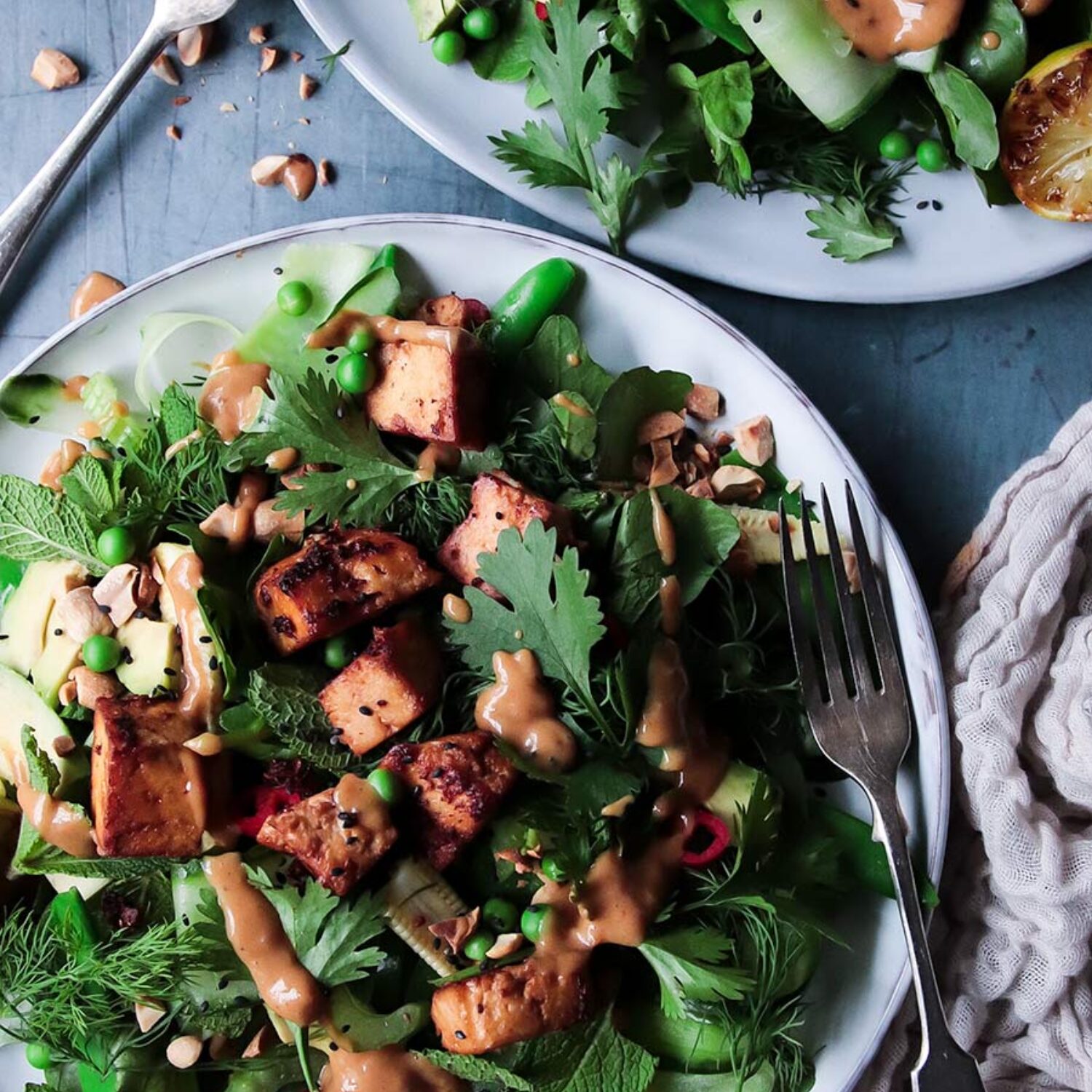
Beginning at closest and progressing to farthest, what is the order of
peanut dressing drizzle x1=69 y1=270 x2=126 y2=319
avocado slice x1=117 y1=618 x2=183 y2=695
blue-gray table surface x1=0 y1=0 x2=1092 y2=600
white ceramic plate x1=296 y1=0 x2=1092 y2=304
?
1. avocado slice x1=117 y1=618 x2=183 y2=695
2. white ceramic plate x1=296 y1=0 x2=1092 y2=304
3. blue-gray table surface x1=0 y1=0 x2=1092 y2=600
4. peanut dressing drizzle x1=69 y1=270 x2=126 y2=319

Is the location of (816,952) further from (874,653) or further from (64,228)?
(64,228)

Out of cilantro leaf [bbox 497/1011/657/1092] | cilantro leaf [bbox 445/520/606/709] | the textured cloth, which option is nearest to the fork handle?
the textured cloth

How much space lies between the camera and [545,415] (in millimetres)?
2049

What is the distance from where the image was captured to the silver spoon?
7.54 ft

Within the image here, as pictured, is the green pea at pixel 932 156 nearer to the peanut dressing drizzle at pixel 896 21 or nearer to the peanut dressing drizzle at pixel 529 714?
the peanut dressing drizzle at pixel 896 21

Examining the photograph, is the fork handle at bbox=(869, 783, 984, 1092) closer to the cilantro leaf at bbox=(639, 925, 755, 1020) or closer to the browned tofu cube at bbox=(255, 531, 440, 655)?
the cilantro leaf at bbox=(639, 925, 755, 1020)

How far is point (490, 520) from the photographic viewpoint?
1.92 m

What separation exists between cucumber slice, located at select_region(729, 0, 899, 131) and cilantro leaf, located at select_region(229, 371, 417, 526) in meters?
0.89

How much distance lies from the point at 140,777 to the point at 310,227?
96cm

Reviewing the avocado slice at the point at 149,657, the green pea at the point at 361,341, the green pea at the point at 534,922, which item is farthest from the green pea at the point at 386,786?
the green pea at the point at 361,341

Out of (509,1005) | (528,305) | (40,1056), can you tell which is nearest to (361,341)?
(528,305)

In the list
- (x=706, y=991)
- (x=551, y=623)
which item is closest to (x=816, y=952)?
(x=706, y=991)

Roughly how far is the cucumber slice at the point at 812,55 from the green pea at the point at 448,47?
478 mm

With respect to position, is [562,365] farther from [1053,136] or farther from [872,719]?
[1053,136]
